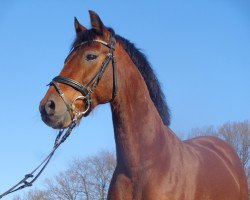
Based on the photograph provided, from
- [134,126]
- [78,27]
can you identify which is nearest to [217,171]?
[134,126]

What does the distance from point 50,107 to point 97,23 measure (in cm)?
137

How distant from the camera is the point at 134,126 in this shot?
5.13 metres

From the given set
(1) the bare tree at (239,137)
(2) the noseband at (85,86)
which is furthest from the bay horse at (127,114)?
(1) the bare tree at (239,137)

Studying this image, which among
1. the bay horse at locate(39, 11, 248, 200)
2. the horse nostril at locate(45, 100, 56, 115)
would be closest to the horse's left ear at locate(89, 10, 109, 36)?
the bay horse at locate(39, 11, 248, 200)

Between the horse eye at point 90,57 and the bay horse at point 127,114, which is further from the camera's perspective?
the horse eye at point 90,57

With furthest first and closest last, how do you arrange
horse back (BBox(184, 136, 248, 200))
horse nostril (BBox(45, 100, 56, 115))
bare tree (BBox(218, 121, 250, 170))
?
bare tree (BBox(218, 121, 250, 170)), horse back (BBox(184, 136, 248, 200)), horse nostril (BBox(45, 100, 56, 115))

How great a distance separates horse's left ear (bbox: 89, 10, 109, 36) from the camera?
5.22 m

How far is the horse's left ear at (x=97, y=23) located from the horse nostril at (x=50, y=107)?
1256 millimetres

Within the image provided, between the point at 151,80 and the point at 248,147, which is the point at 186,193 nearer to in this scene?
the point at 151,80

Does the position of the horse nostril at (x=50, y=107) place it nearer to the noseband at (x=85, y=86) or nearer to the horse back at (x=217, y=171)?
the noseband at (x=85, y=86)

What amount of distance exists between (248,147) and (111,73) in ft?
142

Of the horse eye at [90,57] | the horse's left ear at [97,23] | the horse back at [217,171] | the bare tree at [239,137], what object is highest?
the bare tree at [239,137]

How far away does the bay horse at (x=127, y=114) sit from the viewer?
4742 millimetres

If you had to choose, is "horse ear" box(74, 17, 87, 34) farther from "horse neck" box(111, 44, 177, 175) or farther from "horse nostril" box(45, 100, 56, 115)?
"horse nostril" box(45, 100, 56, 115)
